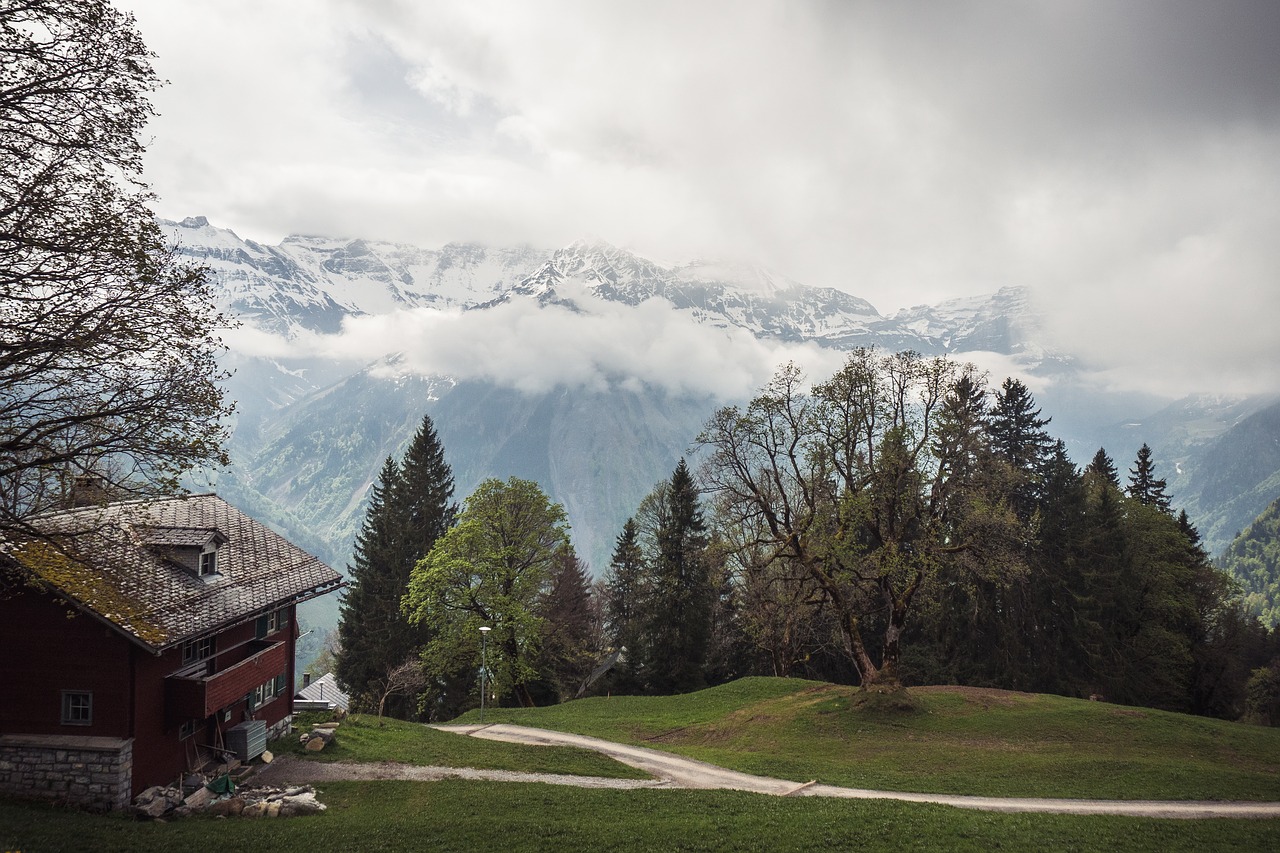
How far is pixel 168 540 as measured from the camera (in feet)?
78.3

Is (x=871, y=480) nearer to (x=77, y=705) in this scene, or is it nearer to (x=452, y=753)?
(x=452, y=753)

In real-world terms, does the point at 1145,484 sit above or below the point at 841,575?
above

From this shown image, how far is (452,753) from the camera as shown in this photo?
2755cm

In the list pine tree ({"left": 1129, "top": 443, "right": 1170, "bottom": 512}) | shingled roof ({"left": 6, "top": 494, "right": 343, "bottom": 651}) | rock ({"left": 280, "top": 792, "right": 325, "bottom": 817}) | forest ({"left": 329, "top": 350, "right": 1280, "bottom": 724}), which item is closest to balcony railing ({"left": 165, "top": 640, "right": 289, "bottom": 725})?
shingled roof ({"left": 6, "top": 494, "right": 343, "bottom": 651})

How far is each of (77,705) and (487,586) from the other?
80.6ft

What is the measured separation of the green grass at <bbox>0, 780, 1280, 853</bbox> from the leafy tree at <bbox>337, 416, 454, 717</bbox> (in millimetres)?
36871

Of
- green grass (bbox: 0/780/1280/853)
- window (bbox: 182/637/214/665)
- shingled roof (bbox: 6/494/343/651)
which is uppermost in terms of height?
shingled roof (bbox: 6/494/343/651)

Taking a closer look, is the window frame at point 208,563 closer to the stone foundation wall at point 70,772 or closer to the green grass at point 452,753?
the stone foundation wall at point 70,772

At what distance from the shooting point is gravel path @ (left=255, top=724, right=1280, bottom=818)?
67.5ft

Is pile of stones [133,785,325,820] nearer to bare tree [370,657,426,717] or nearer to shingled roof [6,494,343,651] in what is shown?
shingled roof [6,494,343,651]

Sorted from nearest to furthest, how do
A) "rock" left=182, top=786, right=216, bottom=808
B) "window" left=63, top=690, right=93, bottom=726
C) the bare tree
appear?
"rock" left=182, top=786, right=216, bottom=808 → "window" left=63, top=690, right=93, bottom=726 → the bare tree

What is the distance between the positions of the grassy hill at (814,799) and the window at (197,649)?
5.39 metres

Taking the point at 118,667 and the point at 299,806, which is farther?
the point at 118,667

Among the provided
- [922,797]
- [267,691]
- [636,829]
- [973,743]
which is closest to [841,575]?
[973,743]
